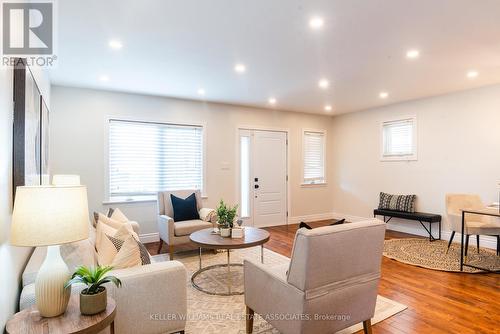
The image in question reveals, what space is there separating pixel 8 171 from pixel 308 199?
20.1 feet

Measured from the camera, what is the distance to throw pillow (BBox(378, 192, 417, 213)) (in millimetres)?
5562

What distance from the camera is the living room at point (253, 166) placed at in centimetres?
177

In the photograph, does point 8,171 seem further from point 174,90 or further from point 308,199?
point 308,199

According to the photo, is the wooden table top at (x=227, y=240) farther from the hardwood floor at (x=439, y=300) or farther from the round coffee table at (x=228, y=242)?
the hardwood floor at (x=439, y=300)

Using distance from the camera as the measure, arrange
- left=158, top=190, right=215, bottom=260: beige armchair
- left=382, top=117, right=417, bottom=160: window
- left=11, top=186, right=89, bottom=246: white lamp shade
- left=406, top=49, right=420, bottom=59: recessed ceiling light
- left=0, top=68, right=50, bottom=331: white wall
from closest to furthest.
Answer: left=11, top=186, right=89, bottom=246: white lamp shade < left=0, top=68, right=50, bottom=331: white wall < left=406, top=49, right=420, bottom=59: recessed ceiling light < left=158, top=190, right=215, bottom=260: beige armchair < left=382, top=117, right=417, bottom=160: window

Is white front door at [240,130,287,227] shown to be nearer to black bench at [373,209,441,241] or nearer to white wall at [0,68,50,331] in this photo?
black bench at [373,209,441,241]

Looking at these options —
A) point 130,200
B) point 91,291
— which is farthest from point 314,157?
point 91,291

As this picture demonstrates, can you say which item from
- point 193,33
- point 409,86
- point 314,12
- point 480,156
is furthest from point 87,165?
point 480,156

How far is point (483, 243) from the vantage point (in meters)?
4.77

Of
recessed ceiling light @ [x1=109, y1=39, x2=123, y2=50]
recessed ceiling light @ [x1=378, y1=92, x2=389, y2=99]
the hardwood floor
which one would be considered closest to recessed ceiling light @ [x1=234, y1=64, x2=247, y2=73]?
recessed ceiling light @ [x1=109, y1=39, x2=123, y2=50]

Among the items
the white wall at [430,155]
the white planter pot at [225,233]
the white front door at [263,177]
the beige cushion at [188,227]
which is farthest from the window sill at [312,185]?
the white planter pot at [225,233]

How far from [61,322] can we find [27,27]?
80.2 inches

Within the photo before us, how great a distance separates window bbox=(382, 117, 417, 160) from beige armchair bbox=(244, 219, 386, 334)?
4.37 metres

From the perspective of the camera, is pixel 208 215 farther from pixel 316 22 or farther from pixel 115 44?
pixel 316 22
